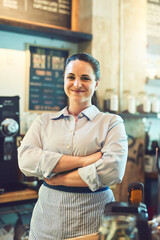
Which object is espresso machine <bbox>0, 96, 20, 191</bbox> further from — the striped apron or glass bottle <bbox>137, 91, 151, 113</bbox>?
glass bottle <bbox>137, 91, 151, 113</bbox>

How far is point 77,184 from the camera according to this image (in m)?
1.39

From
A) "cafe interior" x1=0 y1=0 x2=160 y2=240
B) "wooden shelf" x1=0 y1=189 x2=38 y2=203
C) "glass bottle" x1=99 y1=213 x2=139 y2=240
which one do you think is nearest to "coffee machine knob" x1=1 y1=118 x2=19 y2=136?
"cafe interior" x1=0 y1=0 x2=160 y2=240

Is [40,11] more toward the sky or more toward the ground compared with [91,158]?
more toward the sky

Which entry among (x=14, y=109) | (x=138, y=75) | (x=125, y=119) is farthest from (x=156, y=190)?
(x=14, y=109)

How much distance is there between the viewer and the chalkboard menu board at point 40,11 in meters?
2.68

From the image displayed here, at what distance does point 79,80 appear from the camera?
1534 millimetres

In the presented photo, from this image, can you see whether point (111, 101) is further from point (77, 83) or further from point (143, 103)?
point (77, 83)

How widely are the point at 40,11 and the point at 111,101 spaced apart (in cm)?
115

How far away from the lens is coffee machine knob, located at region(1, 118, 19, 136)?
2266 millimetres

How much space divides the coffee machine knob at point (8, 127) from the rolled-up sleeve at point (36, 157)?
0.71 meters

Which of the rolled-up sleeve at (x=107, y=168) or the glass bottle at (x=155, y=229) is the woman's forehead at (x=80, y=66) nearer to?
A: the rolled-up sleeve at (x=107, y=168)

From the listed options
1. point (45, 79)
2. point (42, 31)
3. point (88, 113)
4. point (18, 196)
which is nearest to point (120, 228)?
point (88, 113)

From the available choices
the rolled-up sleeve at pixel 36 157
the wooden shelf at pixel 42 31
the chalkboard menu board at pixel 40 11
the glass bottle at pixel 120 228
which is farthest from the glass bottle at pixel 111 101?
the glass bottle at pixel 120 228

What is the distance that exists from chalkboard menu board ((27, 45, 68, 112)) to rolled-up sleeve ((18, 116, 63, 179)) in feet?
4.10
